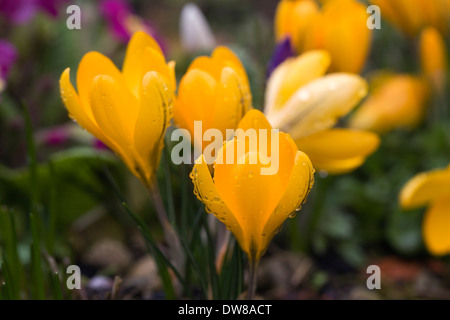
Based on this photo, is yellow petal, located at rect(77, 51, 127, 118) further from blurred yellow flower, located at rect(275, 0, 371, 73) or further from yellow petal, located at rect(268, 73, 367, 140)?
blurred yellow flower, located at rect(275, 0, 371, 73)

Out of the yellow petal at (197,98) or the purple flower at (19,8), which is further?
the purple flower at (19,8)

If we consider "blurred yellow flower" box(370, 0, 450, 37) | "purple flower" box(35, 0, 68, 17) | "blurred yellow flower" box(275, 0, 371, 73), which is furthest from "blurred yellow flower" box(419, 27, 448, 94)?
"purple flower" box(35, 0, 68, 17)

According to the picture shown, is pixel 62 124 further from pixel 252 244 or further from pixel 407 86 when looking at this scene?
pixel 252 244

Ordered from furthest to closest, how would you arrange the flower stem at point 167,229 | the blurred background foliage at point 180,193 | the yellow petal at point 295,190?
the blurred background foliage at point 180,193 < the flower stem at point 167,229 < the yellow petal at point 295,190

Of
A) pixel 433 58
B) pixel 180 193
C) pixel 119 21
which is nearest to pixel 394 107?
pixel 433 58

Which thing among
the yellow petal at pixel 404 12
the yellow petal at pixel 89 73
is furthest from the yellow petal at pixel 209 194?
the yellow petal at pixel 404 12

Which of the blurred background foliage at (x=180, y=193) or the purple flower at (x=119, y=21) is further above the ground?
the purple flower at (x=119, y=21)

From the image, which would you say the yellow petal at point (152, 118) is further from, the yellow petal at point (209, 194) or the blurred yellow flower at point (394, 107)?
the blurred yellow flower at point (394, 107)
